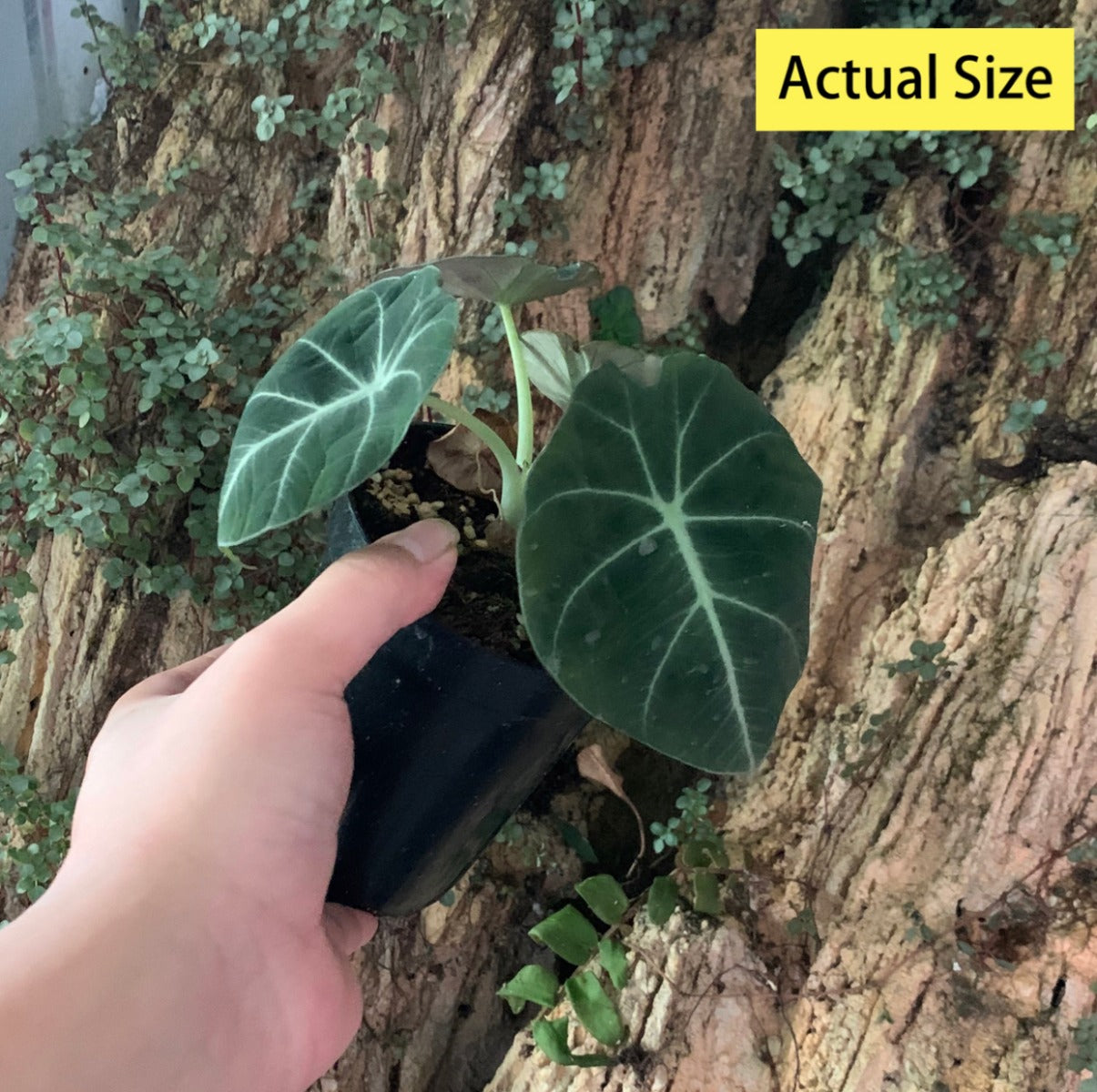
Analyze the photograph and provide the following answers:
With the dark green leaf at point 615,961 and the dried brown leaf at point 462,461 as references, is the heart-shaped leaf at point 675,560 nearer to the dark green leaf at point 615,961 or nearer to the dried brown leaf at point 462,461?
the dried brown leaf at point 462,461

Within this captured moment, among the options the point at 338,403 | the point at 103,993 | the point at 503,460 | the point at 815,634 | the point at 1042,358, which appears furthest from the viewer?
the point at 815,634

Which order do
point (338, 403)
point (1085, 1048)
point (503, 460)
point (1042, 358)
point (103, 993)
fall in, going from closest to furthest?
point (103, 993), point (338, 403), point (503, 460), point (1085, 1048), point (1042, 358)

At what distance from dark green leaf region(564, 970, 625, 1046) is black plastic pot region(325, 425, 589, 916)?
1.25ft

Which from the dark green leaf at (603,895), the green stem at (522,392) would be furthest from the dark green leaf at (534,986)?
the green stem at (522,392)

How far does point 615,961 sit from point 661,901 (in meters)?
0.11

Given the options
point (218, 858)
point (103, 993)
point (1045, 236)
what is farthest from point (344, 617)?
point (1045, 236)

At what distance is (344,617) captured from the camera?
79cm

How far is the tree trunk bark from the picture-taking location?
45.3 inches

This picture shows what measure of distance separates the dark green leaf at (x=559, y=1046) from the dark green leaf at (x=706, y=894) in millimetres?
258

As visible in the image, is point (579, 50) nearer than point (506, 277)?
No

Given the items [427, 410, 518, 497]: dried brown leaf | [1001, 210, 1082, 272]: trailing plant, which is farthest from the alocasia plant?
[1001, 210, 1082, 272]: trailing plant

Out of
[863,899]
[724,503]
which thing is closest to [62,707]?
[724,503]

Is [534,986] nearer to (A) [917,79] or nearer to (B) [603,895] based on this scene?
(B) [603,895]

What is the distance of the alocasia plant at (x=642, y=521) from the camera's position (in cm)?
72
